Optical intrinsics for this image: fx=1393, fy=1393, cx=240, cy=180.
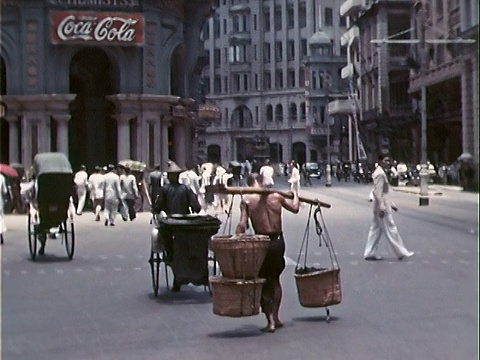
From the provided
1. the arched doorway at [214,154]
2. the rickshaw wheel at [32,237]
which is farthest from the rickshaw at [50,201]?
the arched doorway at [214,154]

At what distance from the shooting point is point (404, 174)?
707cm

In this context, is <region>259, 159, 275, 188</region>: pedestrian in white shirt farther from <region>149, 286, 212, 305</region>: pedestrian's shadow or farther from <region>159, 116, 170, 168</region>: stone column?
<region>149, 286, 212, 305</region>: pedestrian's shadow

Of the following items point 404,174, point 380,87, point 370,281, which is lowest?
point 370,281

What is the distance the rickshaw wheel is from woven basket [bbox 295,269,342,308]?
140cm

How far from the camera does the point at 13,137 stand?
698 centimetres

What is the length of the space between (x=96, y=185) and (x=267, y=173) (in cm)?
91

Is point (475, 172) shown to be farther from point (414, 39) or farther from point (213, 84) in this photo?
point (213, 84)

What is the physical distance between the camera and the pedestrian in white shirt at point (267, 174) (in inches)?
286

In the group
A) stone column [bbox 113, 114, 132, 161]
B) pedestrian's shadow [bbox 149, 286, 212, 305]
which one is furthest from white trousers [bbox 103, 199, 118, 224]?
pedestrian's shadow [bbox 149, 286, 212, 305]

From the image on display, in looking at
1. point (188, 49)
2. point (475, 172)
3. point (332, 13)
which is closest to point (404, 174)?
point (475, 172)

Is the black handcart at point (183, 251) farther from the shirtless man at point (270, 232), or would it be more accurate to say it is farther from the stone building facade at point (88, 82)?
the stone building facade at point (88, 82)

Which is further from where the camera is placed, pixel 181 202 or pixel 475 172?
pixel 181 202

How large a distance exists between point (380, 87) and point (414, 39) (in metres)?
0.34

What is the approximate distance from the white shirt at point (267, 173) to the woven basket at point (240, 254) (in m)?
0.32
